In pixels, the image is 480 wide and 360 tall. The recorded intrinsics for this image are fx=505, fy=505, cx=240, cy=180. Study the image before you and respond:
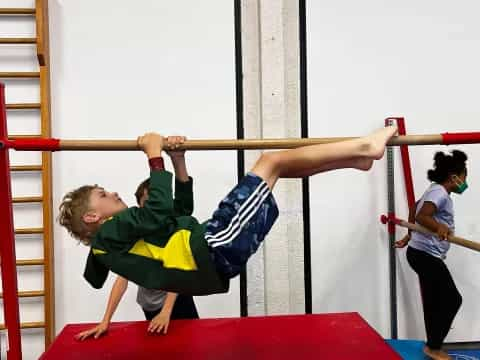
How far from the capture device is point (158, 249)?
173 centimetres

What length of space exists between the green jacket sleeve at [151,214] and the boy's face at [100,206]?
277mm

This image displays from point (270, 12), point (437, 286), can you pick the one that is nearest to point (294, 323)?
point (437, 286)

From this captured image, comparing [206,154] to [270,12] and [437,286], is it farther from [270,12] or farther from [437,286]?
[437,286]

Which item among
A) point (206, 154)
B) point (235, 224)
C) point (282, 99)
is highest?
point (282, 99)

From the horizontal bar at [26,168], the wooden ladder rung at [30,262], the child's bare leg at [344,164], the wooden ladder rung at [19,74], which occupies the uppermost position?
the wooden ladder rung at [19,74]

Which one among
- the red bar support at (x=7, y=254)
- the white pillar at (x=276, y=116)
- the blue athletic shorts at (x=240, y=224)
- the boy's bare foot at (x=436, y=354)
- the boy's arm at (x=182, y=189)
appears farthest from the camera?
the white pillar at (x=276, y=116)

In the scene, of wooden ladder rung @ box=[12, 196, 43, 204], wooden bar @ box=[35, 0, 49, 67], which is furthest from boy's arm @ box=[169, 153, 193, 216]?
wooden bar @ box=[35, 0, 49, 67]

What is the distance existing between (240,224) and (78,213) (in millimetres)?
703

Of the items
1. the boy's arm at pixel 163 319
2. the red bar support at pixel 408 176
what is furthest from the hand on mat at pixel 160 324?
the red bar support at pixel 408 176

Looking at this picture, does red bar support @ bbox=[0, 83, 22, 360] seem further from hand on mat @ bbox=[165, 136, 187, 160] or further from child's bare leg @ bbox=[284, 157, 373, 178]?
child's bare leg @ bbox=[284, 157, 373, 178]

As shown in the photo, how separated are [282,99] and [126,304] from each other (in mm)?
1566

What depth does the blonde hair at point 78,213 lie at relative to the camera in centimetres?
196

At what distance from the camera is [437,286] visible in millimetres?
2811

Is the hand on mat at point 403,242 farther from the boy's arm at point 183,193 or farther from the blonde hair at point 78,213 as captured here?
the blonde hair at point 78,213
